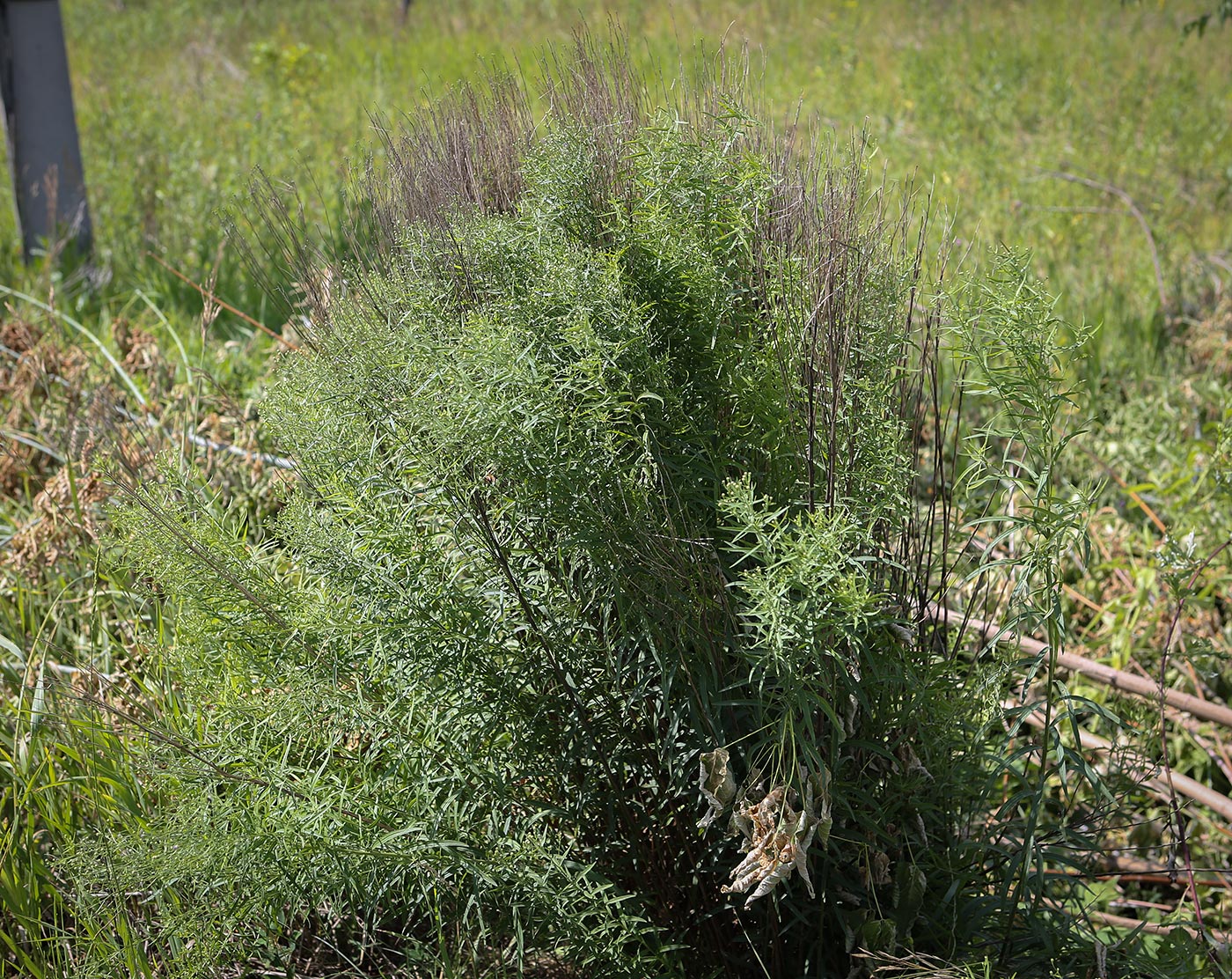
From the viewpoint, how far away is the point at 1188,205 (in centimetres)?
707

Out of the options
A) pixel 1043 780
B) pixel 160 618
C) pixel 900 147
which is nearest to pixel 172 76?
pixel 900 147

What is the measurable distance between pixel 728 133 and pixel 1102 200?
5.68 metres

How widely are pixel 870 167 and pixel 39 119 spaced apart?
4.72 m

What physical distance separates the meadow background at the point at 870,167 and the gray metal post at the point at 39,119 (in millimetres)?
283

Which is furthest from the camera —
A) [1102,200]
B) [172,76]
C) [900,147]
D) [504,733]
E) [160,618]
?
[172,76]

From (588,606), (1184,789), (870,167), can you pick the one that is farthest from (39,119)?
(1184,789)

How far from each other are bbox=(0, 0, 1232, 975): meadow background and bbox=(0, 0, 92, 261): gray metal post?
0.93 feet

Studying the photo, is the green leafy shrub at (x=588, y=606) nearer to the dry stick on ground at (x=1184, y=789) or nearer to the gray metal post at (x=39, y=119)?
the dry stick on ground at (x=1184, y=789)

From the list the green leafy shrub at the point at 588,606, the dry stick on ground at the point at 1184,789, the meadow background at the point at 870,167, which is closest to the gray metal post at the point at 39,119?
the meadow background at the point at 870,167

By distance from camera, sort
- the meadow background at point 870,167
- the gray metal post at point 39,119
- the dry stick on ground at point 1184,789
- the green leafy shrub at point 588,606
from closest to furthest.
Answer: the green leafy shrub at point 588,606 → the meadow background at point 870,167 → the dry stick on ground at point 1184,789 → the gray metal post at point 39,119

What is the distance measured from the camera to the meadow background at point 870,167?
2.58 meters

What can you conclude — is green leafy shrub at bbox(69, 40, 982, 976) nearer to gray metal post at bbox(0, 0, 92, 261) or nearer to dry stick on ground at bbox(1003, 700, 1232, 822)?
dry stick on ground at bbox(1003, 700, 1232, 822)

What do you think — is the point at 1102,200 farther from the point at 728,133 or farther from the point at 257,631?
the point at 257,631

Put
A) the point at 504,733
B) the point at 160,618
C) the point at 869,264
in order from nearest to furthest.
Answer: the point at 504,733 < the point at 869,264 < the point at 160,618
